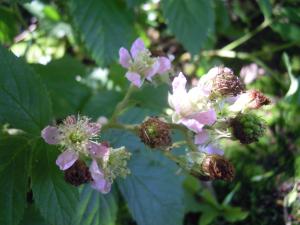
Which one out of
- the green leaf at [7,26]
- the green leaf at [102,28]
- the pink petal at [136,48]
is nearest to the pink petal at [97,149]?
the pink petal at [136,48]

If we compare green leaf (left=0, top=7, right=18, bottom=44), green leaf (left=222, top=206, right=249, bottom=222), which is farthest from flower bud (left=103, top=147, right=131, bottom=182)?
green leaf (left=0, top=7, right=18, bottom=44)

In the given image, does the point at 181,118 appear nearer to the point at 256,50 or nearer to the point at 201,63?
the point at 201,63

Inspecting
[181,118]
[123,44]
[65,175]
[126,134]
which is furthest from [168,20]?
[65,175]

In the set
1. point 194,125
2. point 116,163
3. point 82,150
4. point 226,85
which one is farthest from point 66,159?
point 226,85

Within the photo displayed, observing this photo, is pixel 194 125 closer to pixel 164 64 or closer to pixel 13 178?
pixel 164 64

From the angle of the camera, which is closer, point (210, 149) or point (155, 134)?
point (155, 134)

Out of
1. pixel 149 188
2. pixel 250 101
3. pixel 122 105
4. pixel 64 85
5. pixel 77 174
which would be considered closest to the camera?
pixel 77 174
